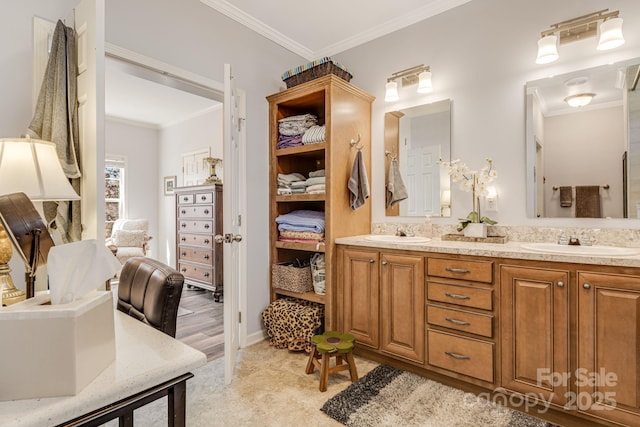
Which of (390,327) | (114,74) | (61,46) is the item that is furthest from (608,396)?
(114,74)

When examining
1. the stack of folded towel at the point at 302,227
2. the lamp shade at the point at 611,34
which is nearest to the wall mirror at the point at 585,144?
the lamp shade at the point at 611,34

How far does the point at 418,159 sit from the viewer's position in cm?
271

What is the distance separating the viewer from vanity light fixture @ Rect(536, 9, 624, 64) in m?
1.85

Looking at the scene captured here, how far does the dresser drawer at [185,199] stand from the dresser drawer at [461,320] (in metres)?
3.79

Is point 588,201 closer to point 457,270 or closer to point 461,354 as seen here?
point 457,270

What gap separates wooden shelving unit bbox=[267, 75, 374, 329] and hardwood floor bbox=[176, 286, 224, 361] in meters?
0.65

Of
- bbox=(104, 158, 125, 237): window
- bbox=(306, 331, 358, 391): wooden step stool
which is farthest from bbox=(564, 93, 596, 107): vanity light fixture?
bbox=(104, 158, 125, 237): window

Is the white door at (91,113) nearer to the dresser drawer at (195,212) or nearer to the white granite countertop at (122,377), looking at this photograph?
the white granite countertop at (122,377)

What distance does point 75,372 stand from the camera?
0.63 metres

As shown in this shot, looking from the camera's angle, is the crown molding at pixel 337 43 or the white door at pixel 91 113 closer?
the white door at pixel 91 113

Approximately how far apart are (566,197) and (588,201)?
11 cm

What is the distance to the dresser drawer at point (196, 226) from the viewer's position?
4.41 m

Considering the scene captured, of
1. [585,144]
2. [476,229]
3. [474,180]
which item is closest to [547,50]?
[585,144]

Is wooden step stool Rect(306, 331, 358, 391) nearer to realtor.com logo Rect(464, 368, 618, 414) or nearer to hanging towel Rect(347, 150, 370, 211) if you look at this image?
realtor.com logo Rect(464, 368, 618, 414)
